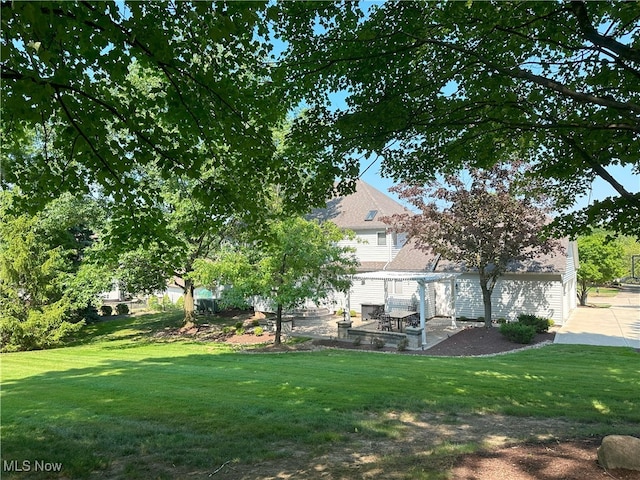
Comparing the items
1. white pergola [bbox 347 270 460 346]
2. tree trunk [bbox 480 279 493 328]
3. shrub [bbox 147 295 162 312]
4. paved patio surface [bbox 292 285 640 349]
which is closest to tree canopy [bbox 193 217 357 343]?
white pergola [bbox 347 270 460 346]

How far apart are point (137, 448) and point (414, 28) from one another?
5564mm

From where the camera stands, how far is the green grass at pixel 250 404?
164 inches

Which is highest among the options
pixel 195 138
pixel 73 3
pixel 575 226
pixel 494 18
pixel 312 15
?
pixel 312 15

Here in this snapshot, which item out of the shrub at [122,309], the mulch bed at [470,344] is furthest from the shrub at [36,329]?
the shrub at [122,309]

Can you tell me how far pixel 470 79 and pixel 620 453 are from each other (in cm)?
451

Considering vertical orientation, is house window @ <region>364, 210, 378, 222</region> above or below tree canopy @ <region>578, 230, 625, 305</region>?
above

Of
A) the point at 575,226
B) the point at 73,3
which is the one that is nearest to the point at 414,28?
the point at 73,3

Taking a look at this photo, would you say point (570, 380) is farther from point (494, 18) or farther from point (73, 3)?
point (73, 3)

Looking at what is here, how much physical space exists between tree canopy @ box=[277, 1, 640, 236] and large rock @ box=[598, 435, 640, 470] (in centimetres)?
282

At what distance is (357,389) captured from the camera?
6992mm

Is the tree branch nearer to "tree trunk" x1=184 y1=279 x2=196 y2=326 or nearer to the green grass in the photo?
the green grass

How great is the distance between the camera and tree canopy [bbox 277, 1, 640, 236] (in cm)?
466

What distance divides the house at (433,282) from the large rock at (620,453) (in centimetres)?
1319

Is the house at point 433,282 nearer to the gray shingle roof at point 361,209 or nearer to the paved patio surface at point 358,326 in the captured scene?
the gray shingle roof at point 361,209
